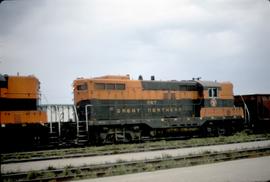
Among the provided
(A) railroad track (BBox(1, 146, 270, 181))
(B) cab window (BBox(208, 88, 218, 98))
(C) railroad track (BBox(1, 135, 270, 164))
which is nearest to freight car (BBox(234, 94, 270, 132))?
(B) cab window (BBox(208, 88, 218, 98))

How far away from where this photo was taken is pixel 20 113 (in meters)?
17.6

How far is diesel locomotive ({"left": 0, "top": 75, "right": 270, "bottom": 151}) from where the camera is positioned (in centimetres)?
1773

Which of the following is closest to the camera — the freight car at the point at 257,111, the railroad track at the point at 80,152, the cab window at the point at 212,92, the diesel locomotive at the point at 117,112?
the railroad track at the point at 80,152

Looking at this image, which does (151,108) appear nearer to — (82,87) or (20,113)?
(82,87)

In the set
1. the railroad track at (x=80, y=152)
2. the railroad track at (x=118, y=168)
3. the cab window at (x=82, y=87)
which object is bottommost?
the railroad track at (x=118, y=168)

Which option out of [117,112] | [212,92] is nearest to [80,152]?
[117,112]

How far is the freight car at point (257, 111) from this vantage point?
27.2 metres

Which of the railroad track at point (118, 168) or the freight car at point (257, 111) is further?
the freight car at point (257, 111)

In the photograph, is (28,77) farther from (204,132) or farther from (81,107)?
(204,132)

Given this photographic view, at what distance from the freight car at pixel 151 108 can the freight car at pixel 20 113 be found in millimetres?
2477

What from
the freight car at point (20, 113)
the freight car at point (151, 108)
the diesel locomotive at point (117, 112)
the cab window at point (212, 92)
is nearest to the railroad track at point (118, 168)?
the freight car at point (20, 113)

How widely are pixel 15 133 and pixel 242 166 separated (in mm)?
10580

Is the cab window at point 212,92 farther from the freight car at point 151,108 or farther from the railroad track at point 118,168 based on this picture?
the railroad track at point 118,168

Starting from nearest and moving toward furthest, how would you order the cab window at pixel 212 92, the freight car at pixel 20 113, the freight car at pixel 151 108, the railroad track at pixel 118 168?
the railroad track at pixel 118 168 < the freight car at pixel 20 113 < the freight car at pixel 151 108 < the cab window at pixel 212 92
